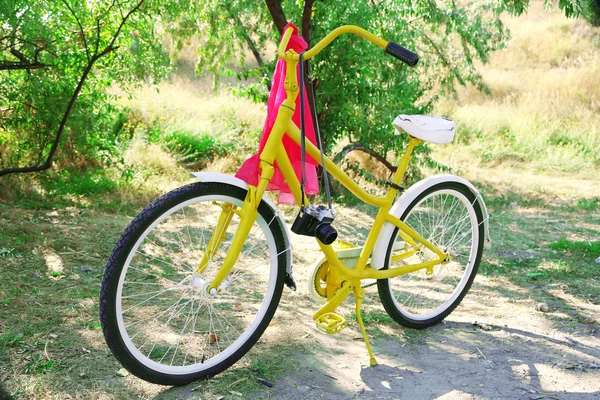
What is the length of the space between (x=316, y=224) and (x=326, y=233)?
0.07 m

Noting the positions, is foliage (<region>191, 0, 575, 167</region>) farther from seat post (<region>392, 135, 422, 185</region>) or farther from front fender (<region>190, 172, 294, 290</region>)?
front fender (<region>190, 172, 294, 290</region>)

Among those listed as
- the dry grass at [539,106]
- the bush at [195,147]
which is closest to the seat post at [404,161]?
the bush at [195,147]

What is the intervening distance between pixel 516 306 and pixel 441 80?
5.31 meters

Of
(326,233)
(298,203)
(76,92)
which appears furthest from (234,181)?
(76,92)

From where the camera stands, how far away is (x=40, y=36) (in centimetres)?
452

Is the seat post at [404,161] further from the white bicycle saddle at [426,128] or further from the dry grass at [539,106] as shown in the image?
the dry grass at [539,106]

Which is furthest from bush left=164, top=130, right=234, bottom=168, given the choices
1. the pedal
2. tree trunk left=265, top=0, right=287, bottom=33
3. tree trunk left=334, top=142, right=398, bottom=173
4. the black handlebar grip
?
the black handlebar grip

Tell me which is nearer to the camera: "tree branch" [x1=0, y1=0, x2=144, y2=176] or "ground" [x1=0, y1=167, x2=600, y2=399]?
"ground" [x1=0, y1=167, x2=600, y2=399]

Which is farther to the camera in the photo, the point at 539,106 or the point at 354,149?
the point at 539,106

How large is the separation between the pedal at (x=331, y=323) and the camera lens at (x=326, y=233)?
0.48 metres

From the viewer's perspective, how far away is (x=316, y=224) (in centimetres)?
277

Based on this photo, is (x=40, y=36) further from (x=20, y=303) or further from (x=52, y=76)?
(x=20, y=303)

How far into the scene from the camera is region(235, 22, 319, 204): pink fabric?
2711mm

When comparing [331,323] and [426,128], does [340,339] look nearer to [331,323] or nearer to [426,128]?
[331,323]
